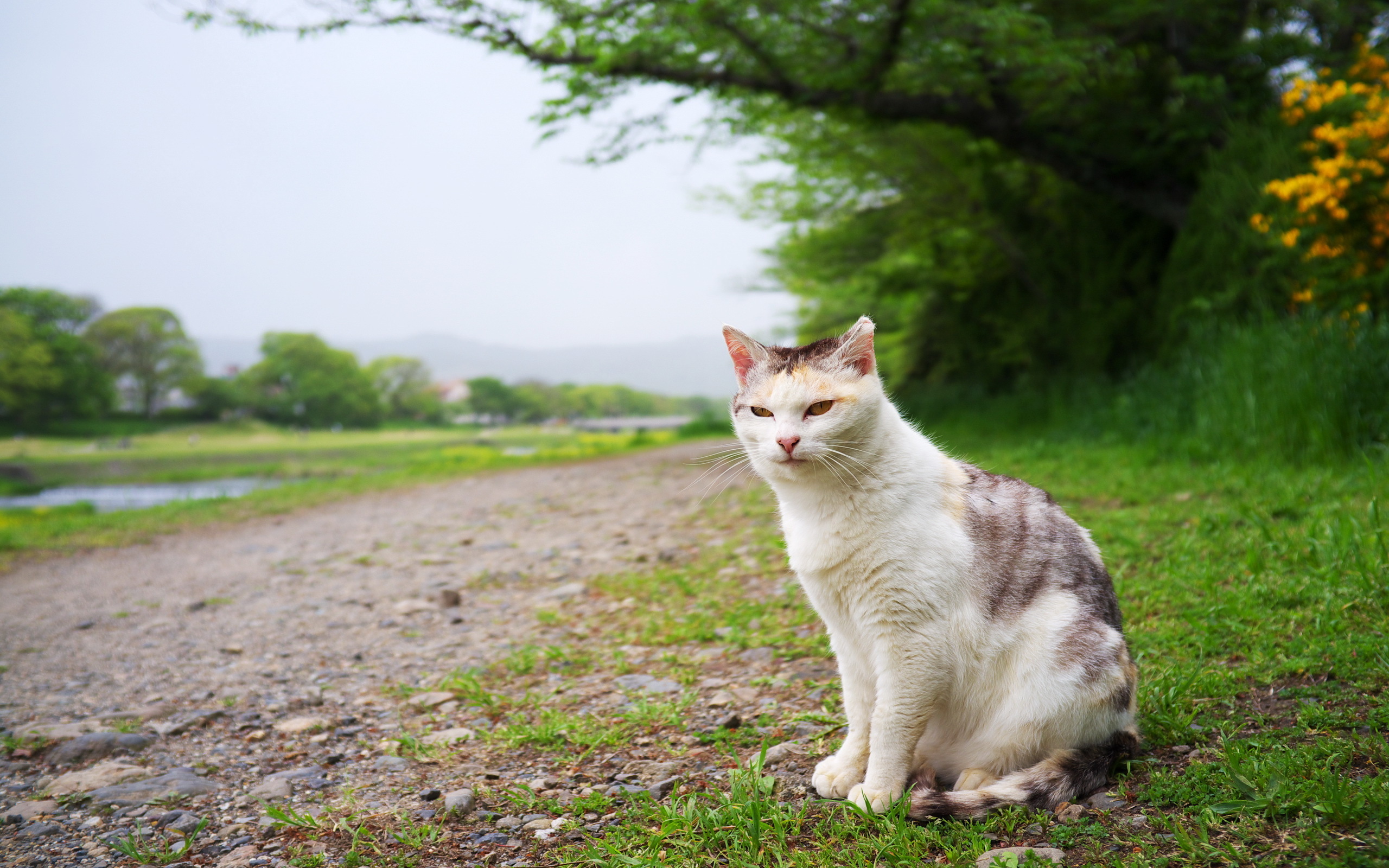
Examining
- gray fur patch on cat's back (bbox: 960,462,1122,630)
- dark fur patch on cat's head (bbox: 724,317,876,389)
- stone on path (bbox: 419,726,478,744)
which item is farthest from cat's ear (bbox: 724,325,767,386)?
stone on path (bbox: 419,726,478,744)

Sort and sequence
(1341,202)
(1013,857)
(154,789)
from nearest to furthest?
(1013,857), (154,789), (1341,202)

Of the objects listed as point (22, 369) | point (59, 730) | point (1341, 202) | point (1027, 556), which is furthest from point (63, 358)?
point (1341, 202)

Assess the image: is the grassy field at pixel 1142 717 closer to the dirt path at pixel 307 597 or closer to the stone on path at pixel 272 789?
the stone on path at pixel 272 789

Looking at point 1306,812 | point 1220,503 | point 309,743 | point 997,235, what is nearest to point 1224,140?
point 997,235

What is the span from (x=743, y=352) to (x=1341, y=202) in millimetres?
7157

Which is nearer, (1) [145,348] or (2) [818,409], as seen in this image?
(2) [818,409]

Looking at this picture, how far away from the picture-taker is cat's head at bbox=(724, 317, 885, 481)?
2.26m

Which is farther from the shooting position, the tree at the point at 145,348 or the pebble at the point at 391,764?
the tree at the point at 145,348

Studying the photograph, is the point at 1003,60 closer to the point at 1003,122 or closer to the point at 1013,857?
the point at 1003,122

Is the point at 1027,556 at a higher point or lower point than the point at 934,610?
higher

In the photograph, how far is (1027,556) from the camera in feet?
7.44

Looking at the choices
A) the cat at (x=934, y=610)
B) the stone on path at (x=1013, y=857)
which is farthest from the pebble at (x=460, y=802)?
the stone on path at (x=1013, y=857)

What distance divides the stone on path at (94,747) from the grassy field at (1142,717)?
3.47ft

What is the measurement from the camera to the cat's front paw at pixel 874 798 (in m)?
2.14
